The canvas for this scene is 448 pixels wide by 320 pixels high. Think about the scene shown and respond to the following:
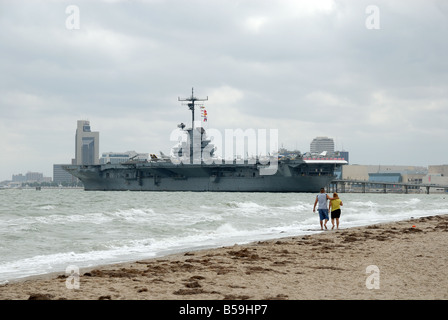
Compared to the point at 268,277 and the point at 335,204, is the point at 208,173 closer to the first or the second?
the point at 335,204

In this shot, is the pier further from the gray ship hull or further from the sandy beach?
the sandy beach

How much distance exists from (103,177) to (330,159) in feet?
112

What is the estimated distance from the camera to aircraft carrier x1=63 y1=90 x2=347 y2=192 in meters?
72.9

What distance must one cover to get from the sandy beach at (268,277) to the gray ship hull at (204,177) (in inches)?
2359

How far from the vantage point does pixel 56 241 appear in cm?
1470

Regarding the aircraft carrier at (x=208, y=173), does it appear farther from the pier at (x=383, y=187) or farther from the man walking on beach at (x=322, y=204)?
the man walking on beach at (x=322, y=204)

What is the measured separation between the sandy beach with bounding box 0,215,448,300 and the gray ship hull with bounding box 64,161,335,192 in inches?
2359

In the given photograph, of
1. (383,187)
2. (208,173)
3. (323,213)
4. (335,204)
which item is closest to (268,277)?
(323,213)

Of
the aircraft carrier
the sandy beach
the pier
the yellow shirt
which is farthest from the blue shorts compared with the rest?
the pier

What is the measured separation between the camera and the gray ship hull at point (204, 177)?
73.3 m

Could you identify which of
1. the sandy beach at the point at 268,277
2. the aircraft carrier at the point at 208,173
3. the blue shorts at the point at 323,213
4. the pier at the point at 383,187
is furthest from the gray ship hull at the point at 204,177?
the sandy beach at the point at 268,277
